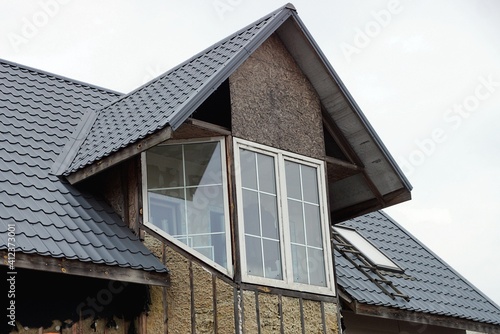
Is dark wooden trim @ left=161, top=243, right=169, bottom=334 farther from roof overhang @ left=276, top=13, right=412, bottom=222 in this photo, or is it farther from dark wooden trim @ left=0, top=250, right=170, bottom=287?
roof overhang @ left=276, top=13, right=412, bottom=222

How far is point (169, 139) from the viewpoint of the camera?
10.5 meters

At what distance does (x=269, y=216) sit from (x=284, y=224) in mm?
220

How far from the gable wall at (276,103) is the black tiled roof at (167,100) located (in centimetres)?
34

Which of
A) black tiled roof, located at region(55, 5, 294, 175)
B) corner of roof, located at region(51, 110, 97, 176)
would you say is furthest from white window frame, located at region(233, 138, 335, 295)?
corner of roof, located at region(51, 110, 97, 176)

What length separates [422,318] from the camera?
45.5ft

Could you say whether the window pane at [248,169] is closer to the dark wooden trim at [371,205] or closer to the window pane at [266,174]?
the window pane at [266,174]

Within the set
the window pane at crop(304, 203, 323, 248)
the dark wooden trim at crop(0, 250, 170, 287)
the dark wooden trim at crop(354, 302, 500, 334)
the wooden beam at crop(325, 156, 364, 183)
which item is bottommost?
the dark wooden trim at crop(354, 302, 500, 334)

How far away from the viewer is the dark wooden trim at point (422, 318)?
12875mm

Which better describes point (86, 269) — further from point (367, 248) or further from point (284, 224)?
point (367, 248)

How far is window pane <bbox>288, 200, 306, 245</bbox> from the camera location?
11.5 m

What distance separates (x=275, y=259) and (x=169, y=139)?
1966 millimetres

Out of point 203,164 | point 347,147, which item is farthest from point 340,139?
point 203,164

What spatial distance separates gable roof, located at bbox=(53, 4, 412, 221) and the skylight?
0.98m

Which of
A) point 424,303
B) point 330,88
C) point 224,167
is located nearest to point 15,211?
point 224,167
